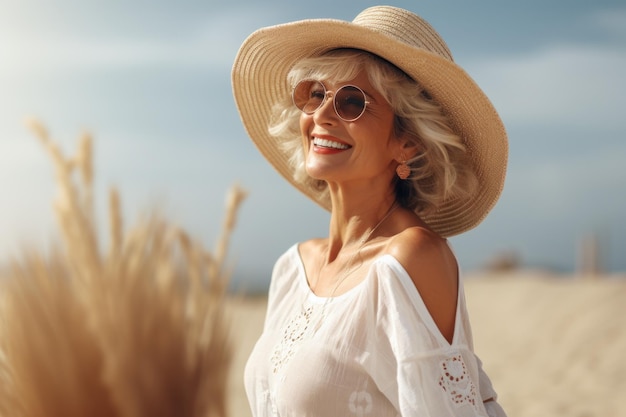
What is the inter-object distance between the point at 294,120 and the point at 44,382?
1.53 m

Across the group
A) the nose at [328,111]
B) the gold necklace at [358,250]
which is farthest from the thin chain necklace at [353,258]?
the nose at [328,111]

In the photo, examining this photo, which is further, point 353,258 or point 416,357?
point 353,258

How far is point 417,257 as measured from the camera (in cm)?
182

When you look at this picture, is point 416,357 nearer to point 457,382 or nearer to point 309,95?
point 457,382

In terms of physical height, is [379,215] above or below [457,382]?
above

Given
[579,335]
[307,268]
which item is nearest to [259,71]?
[307,268]

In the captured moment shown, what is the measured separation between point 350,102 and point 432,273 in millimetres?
526

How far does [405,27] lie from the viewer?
2.02 metres

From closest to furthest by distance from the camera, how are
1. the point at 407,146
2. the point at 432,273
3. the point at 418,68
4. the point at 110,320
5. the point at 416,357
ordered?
the point at 110,320
the point at 416,357
the point at 432,273
the point at 418,68
the point at 407,146

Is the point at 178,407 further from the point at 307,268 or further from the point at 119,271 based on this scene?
the point at 307,268

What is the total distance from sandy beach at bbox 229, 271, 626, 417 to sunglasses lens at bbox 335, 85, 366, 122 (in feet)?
4.89

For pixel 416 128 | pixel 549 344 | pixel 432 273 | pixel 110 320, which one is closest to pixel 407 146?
pixel 416 128

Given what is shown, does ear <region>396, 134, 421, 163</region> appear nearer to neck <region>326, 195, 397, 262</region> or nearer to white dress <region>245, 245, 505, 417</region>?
neck <region>326, 195, 397, 262</region>

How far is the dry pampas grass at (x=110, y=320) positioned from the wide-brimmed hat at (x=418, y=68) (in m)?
1.11
